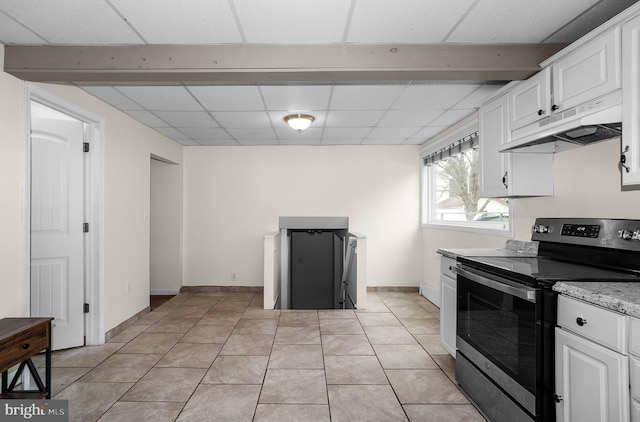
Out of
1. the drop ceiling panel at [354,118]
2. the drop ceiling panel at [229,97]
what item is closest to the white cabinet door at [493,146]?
the drop ceiling panel at [354,118]

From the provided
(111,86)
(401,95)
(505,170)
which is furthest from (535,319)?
(111,86)

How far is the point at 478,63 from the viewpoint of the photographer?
224cm

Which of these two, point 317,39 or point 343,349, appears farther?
point 343,349

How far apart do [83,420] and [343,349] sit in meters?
1.93

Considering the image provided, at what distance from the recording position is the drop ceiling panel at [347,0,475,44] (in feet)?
5.88

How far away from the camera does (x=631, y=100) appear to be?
1.58 m

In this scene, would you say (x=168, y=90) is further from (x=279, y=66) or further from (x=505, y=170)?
(x=505, y=170)

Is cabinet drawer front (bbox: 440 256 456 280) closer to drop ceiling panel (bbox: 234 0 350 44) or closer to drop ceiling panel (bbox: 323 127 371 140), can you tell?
drop ceiling panel (bbox: 234 0 350 44)

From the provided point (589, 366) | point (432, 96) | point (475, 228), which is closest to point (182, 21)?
point (432, 96)

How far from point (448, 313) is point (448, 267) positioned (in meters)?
0.37

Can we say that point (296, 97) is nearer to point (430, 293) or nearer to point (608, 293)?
point (608, 293)

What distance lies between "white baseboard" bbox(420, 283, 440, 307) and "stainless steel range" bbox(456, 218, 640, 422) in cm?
220

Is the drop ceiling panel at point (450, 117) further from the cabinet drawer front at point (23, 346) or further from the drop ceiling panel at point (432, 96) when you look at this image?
the cabinet drawer front at point (23, 346)

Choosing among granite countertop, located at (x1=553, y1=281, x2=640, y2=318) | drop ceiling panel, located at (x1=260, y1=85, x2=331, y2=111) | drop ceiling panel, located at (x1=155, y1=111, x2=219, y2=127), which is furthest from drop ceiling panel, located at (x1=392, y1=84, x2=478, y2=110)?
drop ceiling panel, located at (x1=155, y1=111, x2=219, y2=127)
